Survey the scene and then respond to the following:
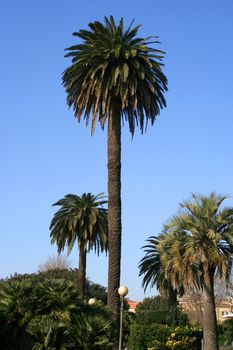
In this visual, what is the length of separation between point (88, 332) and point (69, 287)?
1.98 meters

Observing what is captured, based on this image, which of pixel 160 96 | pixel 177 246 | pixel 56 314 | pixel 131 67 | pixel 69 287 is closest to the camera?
pixel 56 314

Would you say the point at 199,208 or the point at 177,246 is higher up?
the point at 199,208

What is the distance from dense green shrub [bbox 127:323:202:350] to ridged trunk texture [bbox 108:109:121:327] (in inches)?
203

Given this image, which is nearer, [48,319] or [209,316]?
[48,319]

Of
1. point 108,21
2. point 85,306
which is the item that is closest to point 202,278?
point 85,306

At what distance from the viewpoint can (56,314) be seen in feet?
58.2

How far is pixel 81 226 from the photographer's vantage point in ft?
148

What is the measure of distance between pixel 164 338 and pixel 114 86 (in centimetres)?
1465

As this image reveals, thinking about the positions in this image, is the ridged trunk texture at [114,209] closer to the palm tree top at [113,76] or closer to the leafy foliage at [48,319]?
the palm tree top at [113,76]

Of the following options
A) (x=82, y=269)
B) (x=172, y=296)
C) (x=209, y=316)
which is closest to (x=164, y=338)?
(x=209, y=316)

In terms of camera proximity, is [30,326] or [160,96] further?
[160,96]

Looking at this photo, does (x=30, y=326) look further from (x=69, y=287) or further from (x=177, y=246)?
(x=177, y=246)

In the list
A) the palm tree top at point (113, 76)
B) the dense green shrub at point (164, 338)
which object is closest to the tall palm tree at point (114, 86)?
the palm tree top at point (113, 76)

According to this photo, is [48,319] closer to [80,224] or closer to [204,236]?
[204,236]
